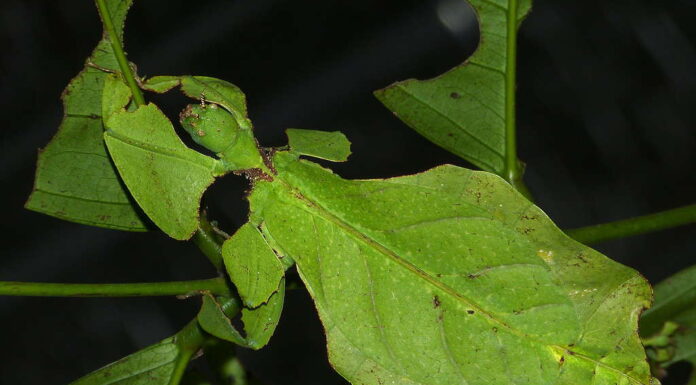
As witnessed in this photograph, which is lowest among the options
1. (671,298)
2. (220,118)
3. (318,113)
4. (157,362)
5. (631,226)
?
(318,113)

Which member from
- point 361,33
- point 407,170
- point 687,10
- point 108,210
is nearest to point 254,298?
point 108,210

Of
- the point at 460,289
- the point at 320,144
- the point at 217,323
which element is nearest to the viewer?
the point at 460,289

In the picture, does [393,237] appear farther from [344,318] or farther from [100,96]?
[100,96]

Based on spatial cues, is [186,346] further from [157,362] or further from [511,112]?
[511,112]

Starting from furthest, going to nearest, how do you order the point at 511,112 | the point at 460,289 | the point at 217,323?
the point at 511,112 < the point at 217,323 < the point at 460,289

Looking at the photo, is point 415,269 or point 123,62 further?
point 123,62

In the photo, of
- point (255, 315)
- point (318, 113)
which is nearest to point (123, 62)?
point (255, 315)

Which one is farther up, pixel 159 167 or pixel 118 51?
pixel 118 51

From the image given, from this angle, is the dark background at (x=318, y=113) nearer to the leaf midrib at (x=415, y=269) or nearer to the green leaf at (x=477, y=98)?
the green leaf at (x=477, y=98)
